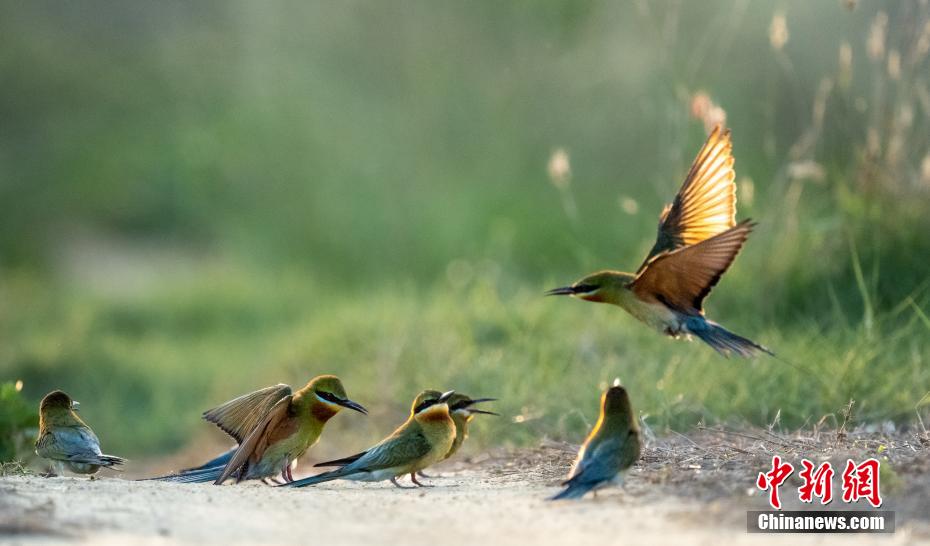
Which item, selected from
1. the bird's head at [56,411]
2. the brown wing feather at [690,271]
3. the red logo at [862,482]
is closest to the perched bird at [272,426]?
the bird's head at [56,411]

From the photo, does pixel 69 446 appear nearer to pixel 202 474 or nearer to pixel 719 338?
pixel 202 474

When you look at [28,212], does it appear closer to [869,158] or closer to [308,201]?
[308,201]

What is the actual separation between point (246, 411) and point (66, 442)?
2.32 feet

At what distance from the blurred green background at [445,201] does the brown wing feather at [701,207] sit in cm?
94

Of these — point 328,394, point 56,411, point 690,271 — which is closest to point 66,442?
point 56,411

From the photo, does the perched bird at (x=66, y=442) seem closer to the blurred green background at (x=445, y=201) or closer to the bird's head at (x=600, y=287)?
the bird's head at (x=600, y=287)

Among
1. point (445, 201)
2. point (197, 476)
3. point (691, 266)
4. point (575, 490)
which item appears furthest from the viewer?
point (445, 201)

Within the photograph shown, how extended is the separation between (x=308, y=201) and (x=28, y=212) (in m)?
2.83

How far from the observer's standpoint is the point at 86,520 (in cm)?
399

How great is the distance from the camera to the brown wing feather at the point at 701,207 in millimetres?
5375

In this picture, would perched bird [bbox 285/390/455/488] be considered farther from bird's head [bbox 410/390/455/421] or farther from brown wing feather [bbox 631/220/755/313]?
brown wing feather [bbox 631/220/755/313]

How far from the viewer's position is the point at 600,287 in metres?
5.28

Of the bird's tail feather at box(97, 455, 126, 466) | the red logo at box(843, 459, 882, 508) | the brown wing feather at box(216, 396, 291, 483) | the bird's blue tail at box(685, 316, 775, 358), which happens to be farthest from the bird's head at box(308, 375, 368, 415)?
the red logo at box(843, 459, 882, 508)

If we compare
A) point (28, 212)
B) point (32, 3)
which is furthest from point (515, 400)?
point (32, 3)
